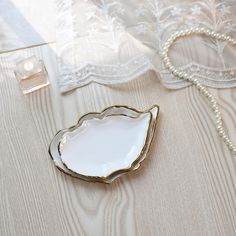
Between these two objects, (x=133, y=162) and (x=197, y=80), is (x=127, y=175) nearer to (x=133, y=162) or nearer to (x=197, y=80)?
(x=133, y=162)

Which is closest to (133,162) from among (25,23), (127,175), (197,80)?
(127,175)

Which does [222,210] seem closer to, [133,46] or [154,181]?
[154,181]

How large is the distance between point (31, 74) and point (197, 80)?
33cm

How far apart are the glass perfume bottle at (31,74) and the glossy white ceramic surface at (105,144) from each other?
0.43ft

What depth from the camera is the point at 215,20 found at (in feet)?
3.13

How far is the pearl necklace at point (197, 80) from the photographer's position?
33.0 inches

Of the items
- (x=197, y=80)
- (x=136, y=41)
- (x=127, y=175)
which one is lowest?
(x=127, y=175)

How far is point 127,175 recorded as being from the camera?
0.82m

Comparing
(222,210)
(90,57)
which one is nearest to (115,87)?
(90,57)

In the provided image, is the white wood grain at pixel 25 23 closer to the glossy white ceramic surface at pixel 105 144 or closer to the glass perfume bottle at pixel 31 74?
the glass perfume bottle at pixel 31 74

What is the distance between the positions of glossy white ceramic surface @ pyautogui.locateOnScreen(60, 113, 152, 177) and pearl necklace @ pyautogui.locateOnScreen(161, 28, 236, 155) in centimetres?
12

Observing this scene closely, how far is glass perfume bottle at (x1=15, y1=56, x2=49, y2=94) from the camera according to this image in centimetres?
90

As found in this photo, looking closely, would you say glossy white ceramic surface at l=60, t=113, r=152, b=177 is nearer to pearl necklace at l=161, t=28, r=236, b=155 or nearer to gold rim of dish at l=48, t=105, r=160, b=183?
gold rim of dish at l=48, t=105, r=160, b=183

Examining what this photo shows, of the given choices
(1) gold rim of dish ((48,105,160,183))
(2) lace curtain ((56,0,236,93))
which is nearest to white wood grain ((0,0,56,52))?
(2) lace curtain ((56,0,236,93))
